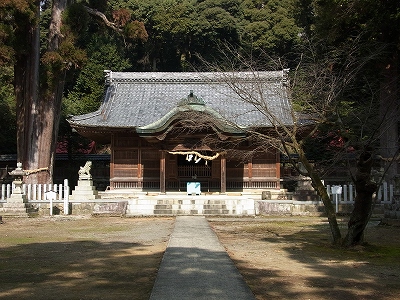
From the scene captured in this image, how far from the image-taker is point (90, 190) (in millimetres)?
17906

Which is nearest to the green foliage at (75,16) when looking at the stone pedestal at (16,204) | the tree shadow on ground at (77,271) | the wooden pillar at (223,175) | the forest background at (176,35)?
the forest background at (176,35)

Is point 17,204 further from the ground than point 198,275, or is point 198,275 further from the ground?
point 17,204

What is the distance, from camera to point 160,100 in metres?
23.6

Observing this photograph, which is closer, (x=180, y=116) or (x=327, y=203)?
(x=327, y=203)

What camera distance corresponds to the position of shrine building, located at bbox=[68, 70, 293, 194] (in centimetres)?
1912

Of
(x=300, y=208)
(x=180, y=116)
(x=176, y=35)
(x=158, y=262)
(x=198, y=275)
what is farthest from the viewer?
(x=176, y=35)

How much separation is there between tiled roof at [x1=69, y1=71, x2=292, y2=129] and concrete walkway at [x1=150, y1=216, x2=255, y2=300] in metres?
12.4

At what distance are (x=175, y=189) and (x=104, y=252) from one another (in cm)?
1358

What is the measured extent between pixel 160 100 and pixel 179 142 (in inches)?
175

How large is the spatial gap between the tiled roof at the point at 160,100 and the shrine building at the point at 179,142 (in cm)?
5

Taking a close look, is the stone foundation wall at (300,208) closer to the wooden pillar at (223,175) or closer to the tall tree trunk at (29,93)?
the wooden pillar at (223,175)

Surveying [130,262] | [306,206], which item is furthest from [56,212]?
[130,262]

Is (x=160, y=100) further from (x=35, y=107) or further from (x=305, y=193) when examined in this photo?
(x=305, y=193)

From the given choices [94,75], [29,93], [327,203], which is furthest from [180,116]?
[94,75]
